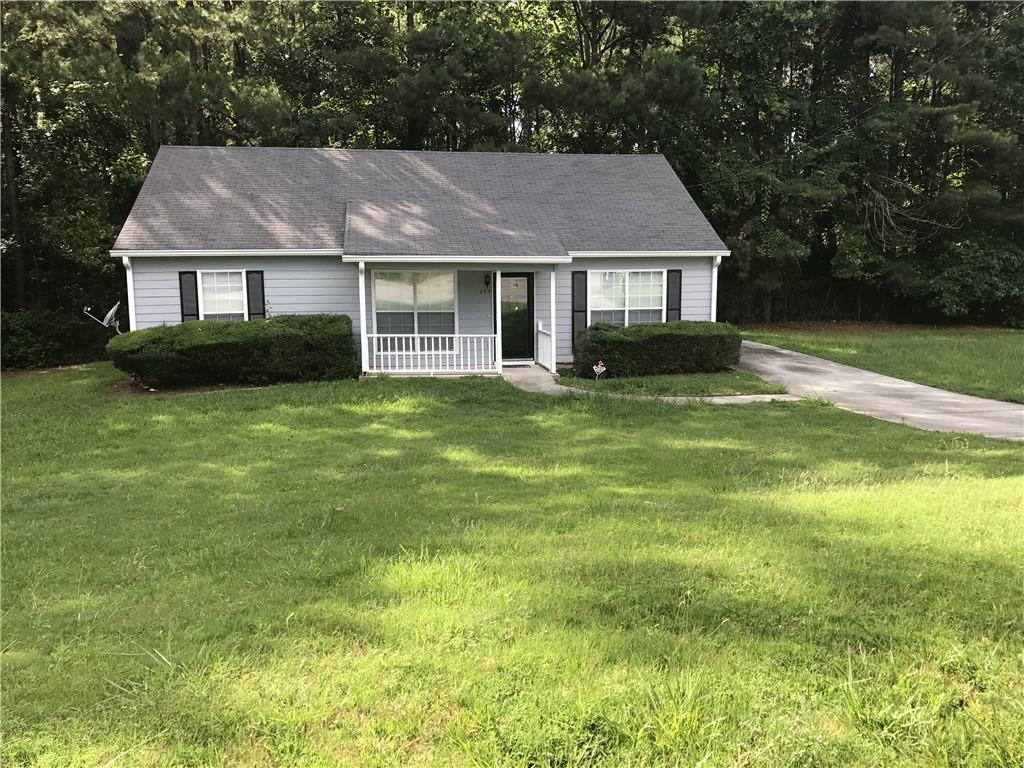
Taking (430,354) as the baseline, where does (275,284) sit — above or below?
above

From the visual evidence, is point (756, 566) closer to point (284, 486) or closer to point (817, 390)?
point (284, 486)

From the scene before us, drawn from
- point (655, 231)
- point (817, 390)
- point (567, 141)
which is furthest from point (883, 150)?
point (817, 390)

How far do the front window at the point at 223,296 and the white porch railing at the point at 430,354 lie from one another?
2.73 m

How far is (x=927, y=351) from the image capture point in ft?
56.6

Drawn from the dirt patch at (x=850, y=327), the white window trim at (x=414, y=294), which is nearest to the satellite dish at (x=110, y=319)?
the white window trim at (x=414, y=294)

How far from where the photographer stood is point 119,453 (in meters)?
7.75

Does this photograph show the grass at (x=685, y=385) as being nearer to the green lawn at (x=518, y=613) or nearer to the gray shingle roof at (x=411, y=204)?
the gray shingle roof at (x=411, y=204)

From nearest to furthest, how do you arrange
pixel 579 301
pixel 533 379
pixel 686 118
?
pixel 533 379
pixel 579 301
pixel 686 118

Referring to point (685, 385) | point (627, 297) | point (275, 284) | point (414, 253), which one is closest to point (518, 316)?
point (627, 297)

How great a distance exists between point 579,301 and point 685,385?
12.5ft

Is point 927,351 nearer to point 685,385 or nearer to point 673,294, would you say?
point 673,294

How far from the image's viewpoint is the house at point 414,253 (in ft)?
46.0

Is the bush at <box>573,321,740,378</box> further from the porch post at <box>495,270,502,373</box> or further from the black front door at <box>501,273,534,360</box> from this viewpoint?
the black front door at <box>501,273,534,360</box>

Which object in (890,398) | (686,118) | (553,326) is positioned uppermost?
(686,118)
